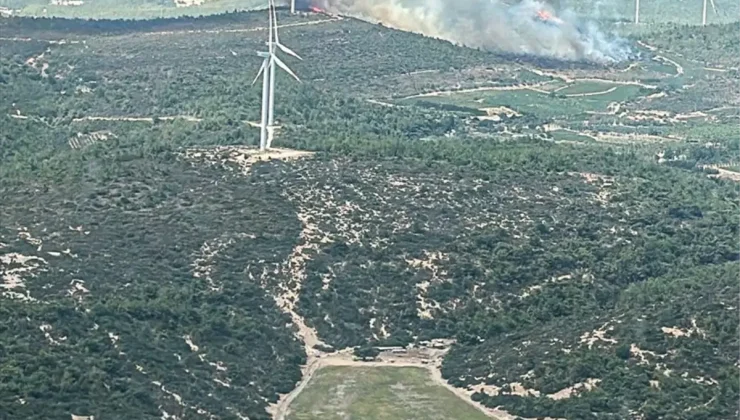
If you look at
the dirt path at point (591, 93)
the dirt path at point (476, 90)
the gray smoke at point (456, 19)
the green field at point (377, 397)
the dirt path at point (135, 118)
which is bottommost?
the dirt path at point (591, 93)

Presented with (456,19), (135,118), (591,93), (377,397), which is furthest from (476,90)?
(377,397)

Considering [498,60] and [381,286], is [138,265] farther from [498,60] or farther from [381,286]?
[498,60]

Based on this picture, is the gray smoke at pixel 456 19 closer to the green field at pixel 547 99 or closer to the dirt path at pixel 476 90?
the dirt path at pixel 476 90

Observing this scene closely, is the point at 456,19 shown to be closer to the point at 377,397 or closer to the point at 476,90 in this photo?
the point at 476,90

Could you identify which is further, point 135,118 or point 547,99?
point 547,99

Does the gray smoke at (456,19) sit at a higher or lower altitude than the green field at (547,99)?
higher

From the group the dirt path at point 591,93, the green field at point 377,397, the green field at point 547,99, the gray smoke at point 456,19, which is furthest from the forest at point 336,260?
the gray smoke at point 456,19

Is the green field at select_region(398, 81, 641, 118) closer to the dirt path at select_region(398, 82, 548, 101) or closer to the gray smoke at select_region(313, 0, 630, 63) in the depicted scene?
the dirt path at select_region(398, 82, 548, 101)
